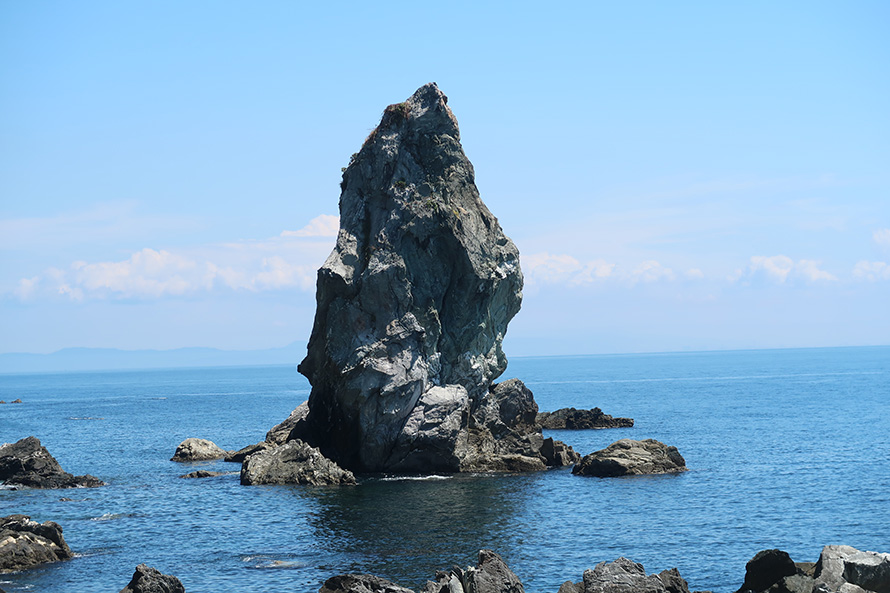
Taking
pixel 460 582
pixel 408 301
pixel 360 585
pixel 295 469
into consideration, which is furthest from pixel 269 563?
pixel 408 301

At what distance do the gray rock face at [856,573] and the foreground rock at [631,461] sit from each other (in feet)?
102

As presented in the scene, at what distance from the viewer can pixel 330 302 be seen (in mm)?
62031

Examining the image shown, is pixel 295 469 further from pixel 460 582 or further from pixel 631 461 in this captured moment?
pixel 460 582

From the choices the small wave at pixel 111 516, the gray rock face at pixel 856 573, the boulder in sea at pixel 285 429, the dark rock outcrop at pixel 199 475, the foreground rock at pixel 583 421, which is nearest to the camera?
the gray rock face at pixel 856 573

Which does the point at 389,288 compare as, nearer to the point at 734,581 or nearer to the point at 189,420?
the point at 734,581

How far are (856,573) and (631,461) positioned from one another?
107 ft

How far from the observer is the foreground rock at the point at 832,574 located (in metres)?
27.4

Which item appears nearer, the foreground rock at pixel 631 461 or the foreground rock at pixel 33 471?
the foreground rock at pixel 33 471

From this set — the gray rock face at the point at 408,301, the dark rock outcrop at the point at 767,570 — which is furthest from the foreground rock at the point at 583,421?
the dark rock outcrop at the point at 767,570

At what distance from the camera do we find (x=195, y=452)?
247 feet

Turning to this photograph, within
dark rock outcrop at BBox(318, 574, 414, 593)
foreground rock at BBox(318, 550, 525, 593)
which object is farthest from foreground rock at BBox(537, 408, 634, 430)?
dark rock outcrop at BBox(318, 574, 414, 593)

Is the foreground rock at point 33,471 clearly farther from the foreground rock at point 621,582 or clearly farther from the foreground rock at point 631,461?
the foreground rock at point 621,582

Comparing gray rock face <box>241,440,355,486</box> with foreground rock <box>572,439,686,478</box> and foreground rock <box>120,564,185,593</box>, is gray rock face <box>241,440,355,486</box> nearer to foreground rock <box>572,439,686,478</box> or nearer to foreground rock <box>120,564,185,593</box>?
foreground rock <box>572,439,686,478</box>

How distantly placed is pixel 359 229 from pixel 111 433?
53161 mm
